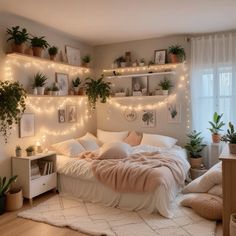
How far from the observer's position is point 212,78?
4.44 meters

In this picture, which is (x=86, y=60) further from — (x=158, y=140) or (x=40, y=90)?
(x=158, y=140)

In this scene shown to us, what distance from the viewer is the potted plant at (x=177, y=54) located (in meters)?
4.52

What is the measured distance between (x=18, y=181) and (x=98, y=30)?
2709 mm

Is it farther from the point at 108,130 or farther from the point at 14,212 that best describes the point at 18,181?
the point at 108,130

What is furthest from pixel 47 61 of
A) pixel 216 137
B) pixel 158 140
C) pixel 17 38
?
pixel 216 137

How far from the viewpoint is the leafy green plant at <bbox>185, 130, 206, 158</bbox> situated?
174 inches

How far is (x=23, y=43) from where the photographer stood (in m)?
3.54

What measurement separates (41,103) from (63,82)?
26.0 inches

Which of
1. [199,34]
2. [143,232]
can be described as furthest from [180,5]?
[143,232]

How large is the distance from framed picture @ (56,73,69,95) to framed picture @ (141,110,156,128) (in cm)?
156

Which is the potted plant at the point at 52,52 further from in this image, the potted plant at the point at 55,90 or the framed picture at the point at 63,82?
the potted plant at the point at 55,90

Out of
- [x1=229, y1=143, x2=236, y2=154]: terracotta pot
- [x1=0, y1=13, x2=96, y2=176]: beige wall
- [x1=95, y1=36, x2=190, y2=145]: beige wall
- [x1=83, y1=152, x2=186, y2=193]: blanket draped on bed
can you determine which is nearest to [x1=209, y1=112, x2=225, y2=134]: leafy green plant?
[x1=95, y1=36, x2=190, y2=145]: beige wall

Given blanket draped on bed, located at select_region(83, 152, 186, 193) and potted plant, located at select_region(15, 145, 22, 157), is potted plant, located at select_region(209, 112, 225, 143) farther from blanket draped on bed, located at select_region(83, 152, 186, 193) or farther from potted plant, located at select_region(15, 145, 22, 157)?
potted plant, located at select_region(15, 145, 22, 157)

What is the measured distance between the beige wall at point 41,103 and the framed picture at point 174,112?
1.65 meters
